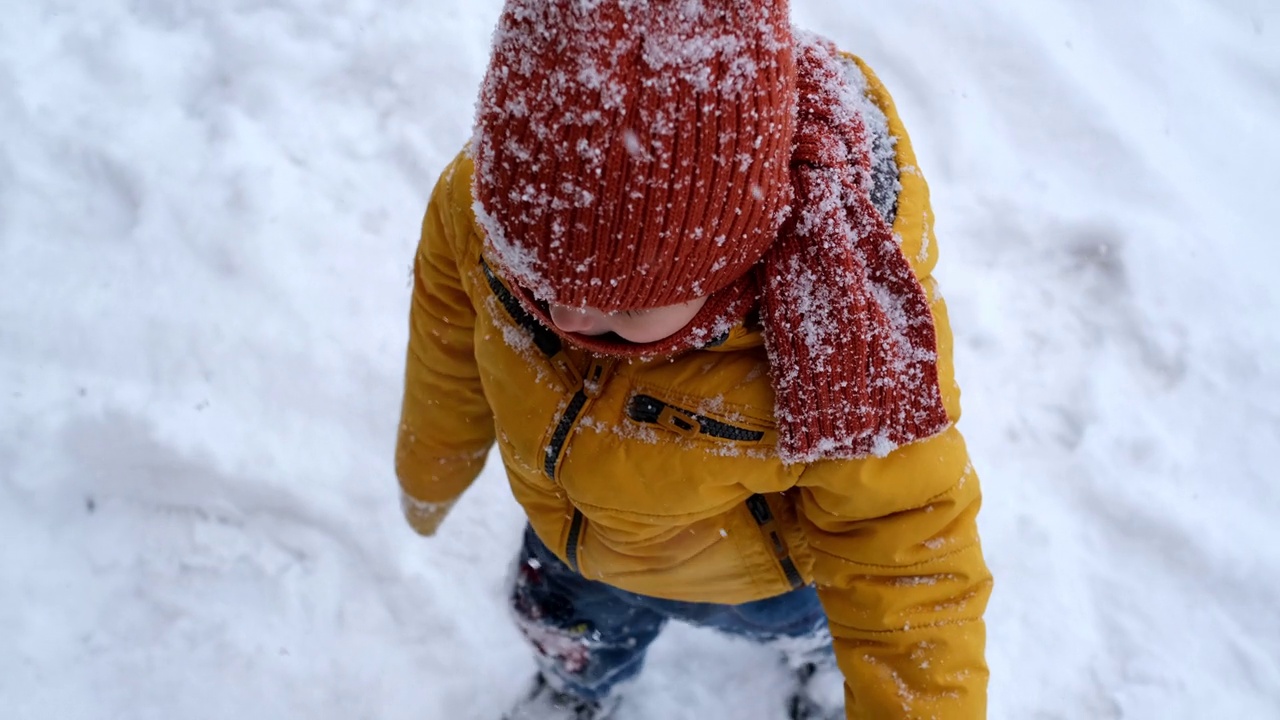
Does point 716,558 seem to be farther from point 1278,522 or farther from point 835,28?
point 835,28

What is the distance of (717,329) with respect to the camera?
2.48ft

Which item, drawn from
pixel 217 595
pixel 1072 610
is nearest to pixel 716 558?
pixel 1072 610

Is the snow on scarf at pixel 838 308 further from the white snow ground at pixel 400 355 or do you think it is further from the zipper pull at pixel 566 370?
the white snow ground at pixel 400 355

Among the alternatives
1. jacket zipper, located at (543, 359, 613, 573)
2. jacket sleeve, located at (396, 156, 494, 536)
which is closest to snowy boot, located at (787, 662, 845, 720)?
jacket sleeve, located at (396, 156, 494, 536)

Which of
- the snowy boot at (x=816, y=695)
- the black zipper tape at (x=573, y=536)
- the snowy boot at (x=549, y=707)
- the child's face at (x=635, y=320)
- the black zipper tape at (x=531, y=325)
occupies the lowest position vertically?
the snowy boot at (x=549, y=707)

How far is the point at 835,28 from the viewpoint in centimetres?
198

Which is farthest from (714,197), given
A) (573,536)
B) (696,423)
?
(573,536)

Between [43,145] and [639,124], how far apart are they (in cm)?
175

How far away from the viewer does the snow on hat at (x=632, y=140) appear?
23.0 inches

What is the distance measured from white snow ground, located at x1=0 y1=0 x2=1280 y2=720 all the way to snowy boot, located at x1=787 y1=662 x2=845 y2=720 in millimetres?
40

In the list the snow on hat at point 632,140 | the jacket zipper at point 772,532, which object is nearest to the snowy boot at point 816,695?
the jacket zipper at point 772,532

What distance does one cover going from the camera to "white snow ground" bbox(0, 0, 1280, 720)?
1.54m

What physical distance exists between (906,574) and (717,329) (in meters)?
0.32

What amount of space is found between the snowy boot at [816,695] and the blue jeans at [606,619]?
0.18 m
